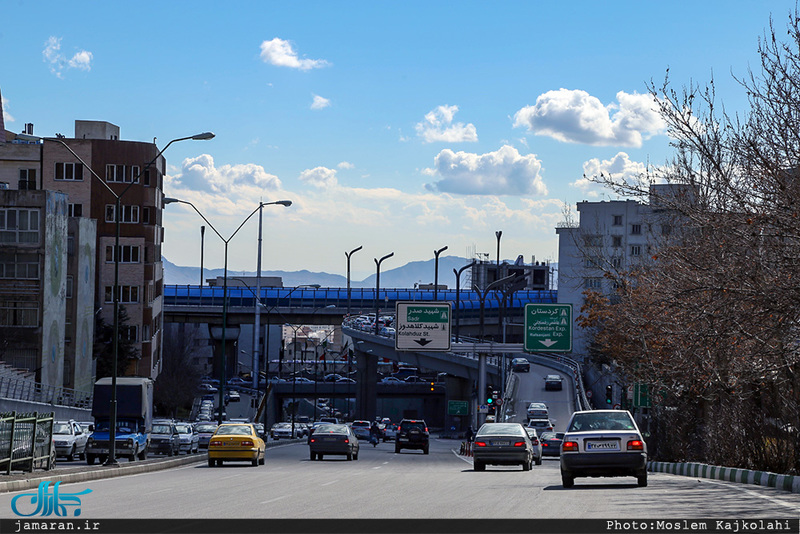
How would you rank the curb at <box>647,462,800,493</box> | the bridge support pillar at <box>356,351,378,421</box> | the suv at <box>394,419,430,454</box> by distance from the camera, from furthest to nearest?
1. the bridge support pillar at <box>356,351,378,421</box>
2. the suv at <box>394,419,430,454</box>
3. the curb at <box>647,462,800,493</box>

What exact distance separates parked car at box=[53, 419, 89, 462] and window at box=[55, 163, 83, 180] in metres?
43.5

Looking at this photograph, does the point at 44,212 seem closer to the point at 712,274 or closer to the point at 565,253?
the point at 712,274

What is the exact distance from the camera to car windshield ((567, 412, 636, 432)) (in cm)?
2184

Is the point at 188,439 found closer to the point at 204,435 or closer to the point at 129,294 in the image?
the point at 204,435

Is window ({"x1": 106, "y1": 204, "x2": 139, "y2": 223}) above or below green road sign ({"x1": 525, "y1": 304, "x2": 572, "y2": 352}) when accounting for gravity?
above

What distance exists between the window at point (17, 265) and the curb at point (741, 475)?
142 feet

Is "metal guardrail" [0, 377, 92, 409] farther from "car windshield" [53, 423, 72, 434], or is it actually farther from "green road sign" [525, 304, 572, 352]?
"green road sign" [525, 304, 572, 352]

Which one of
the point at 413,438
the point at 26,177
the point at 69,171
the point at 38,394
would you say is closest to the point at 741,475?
the point at 413,438

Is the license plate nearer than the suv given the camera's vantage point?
Yes

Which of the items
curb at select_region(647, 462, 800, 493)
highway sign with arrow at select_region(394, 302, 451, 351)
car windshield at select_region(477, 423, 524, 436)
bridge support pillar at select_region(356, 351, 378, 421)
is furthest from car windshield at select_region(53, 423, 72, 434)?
bridge support pillar at select_region(356, 351, 378, 421)

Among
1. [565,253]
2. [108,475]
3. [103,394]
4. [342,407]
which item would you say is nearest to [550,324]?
[103,394]

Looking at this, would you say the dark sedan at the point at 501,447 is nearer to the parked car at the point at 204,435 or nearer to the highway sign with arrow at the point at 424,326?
the highway sign with arrow at the point at 424,326

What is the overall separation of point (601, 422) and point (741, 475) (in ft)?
14.4

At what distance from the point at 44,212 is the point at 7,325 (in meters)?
6.98
